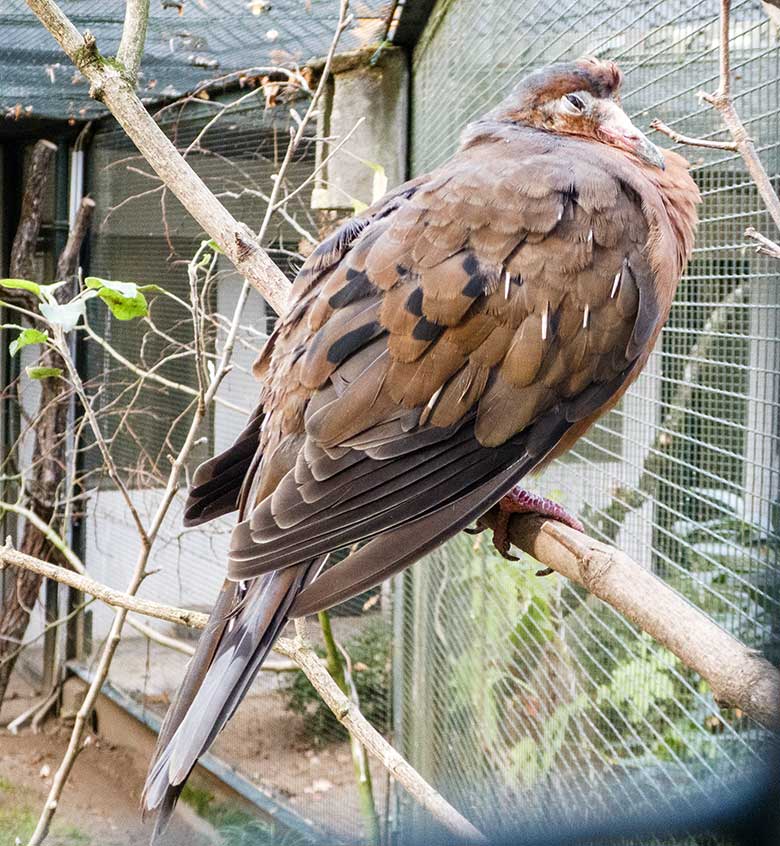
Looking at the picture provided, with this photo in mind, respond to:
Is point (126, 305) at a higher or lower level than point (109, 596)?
higher

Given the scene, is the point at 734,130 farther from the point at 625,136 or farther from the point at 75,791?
the point at 75,791

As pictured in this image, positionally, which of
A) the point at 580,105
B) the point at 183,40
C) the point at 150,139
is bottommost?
the point at 150,139

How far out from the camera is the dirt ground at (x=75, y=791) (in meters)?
3.83

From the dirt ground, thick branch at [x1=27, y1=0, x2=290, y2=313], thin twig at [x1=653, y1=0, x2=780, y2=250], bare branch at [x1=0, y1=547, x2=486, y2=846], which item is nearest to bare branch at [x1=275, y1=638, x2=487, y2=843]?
bare branch at [x1=0, y1=547, x2=486, y2=846]

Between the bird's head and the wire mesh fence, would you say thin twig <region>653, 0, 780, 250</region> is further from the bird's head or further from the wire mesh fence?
the bird's head

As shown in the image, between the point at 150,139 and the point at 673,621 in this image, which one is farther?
the point at 150,139

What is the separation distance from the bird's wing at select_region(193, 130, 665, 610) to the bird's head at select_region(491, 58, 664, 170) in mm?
227

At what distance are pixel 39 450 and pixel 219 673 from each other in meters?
4.00

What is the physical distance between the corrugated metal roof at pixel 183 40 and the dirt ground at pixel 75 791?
2.93 m

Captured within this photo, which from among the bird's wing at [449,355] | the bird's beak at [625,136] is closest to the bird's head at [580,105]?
the bird's beak at [625,136]

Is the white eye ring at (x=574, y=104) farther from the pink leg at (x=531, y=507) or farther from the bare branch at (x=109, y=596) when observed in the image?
the bare branch at (x=109, y=596)

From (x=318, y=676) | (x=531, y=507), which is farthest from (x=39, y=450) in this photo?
(x=531, y=507)

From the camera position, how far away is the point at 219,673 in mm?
1330

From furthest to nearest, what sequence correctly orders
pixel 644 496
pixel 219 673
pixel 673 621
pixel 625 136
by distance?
pixel 644 496 → pixel 625 136 → pixel 219 673 → pixel 673 621
